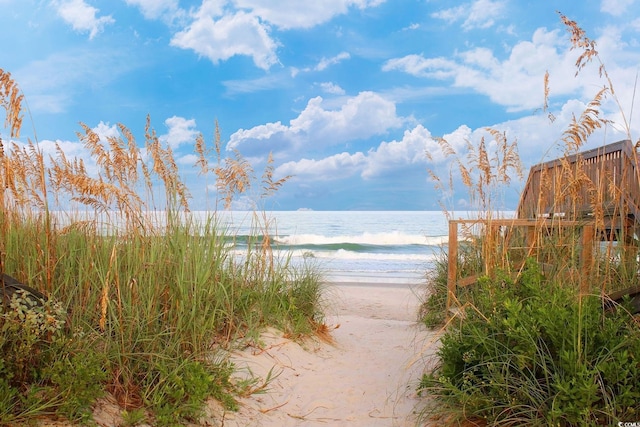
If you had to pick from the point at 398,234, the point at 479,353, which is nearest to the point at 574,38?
the point at 479,353

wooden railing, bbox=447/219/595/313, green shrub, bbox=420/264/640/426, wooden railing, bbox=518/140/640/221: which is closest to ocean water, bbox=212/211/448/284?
wooden railing, bbox=518/140/640/221

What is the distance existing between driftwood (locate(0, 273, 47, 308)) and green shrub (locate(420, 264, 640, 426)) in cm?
262

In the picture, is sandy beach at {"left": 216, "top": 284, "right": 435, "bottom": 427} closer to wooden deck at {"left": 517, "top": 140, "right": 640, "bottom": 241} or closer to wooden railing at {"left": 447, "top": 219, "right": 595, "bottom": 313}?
wooden railing at {"left": 447, "top": 219, "right": 595, "bottom": 313}

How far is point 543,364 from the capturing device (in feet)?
10.7

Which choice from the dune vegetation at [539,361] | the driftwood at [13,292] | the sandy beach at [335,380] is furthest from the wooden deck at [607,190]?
the driftwood at [13,292]

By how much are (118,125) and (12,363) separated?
2.25 metres

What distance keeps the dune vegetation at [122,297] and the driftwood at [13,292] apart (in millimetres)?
26

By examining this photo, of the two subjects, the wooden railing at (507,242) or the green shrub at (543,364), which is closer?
the green shrub at (543,364)

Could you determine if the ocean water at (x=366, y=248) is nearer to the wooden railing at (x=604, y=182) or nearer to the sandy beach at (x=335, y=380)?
the wooden railing at (x=604, y=182)

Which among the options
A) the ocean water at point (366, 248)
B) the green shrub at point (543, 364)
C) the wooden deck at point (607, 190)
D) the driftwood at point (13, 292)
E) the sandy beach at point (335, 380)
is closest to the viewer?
the green shrub at point (543, 364)

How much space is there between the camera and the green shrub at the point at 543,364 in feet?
10.0

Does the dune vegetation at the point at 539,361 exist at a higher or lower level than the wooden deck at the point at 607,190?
lower

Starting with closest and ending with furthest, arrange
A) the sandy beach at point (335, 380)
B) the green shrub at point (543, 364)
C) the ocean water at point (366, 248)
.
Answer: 1. the green shrub at point (543, 364)
2. the sandy beach at point (335, 380)
3. the ocean water at point (366, 248)

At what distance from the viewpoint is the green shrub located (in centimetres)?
305
